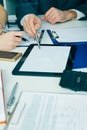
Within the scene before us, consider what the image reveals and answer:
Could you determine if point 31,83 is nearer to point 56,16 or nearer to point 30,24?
point 30,24

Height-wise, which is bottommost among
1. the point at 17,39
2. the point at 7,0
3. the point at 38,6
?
the point at 7,0

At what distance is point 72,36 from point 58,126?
2.48 feet

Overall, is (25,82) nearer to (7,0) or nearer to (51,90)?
(51,90)

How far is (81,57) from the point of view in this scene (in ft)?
3.30

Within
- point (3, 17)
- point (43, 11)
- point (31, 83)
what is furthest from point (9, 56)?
point (43, 11)

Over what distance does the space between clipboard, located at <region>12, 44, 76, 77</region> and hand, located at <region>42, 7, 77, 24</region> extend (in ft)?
1.64

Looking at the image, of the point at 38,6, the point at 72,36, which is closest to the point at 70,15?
the point at 38,6

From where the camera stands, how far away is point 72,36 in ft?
4.25

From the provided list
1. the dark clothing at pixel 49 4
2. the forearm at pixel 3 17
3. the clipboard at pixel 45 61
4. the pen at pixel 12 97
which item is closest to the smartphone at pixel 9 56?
the clipboard at pixel 45 61

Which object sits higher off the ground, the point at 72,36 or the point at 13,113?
the point at 13,113

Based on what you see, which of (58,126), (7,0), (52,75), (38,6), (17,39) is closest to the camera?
(58,126)

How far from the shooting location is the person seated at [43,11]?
1433mm

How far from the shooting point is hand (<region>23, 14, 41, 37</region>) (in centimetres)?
134

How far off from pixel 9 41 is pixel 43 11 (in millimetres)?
856
